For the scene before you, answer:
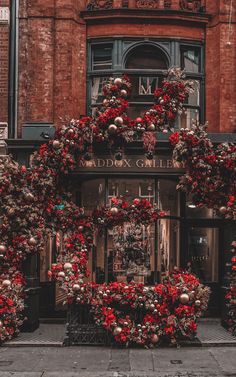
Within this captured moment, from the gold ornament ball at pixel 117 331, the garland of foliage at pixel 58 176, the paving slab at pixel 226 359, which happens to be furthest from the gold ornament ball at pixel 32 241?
the paving slab at pixel 226 359

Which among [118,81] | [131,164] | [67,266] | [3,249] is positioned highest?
[118,81]

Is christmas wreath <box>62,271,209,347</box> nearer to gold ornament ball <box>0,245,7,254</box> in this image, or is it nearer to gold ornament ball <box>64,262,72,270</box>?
gold ornament ball <box>64,262,72,270</box>

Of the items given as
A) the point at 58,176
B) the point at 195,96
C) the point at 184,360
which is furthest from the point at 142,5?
the point at 184,360

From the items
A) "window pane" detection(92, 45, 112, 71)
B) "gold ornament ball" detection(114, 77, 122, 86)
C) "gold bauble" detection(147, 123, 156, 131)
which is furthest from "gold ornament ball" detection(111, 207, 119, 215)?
"window pane" detection(92, 45, 112, 71)

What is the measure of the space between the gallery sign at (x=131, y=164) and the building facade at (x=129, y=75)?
0.34m

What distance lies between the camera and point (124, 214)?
1334 centimetres

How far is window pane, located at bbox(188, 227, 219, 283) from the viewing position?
606 inches

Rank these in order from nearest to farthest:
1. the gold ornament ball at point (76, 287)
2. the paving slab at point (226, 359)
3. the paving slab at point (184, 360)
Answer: the paving slab at point (226, 359) → the paving slab at point (184, 360) → the gold ornament ball at point (76, 287)

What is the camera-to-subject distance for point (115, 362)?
10.8 meters

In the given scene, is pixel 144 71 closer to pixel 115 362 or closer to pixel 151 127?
pixel 151 127

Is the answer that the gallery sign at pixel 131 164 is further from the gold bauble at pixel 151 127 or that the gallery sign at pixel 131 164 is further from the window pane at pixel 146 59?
the window pane at pixel 146 59

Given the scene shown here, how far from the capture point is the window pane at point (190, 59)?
1563cm

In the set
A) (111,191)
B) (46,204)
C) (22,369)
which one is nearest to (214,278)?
(111,191)

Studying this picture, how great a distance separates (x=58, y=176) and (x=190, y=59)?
16.2 feet
